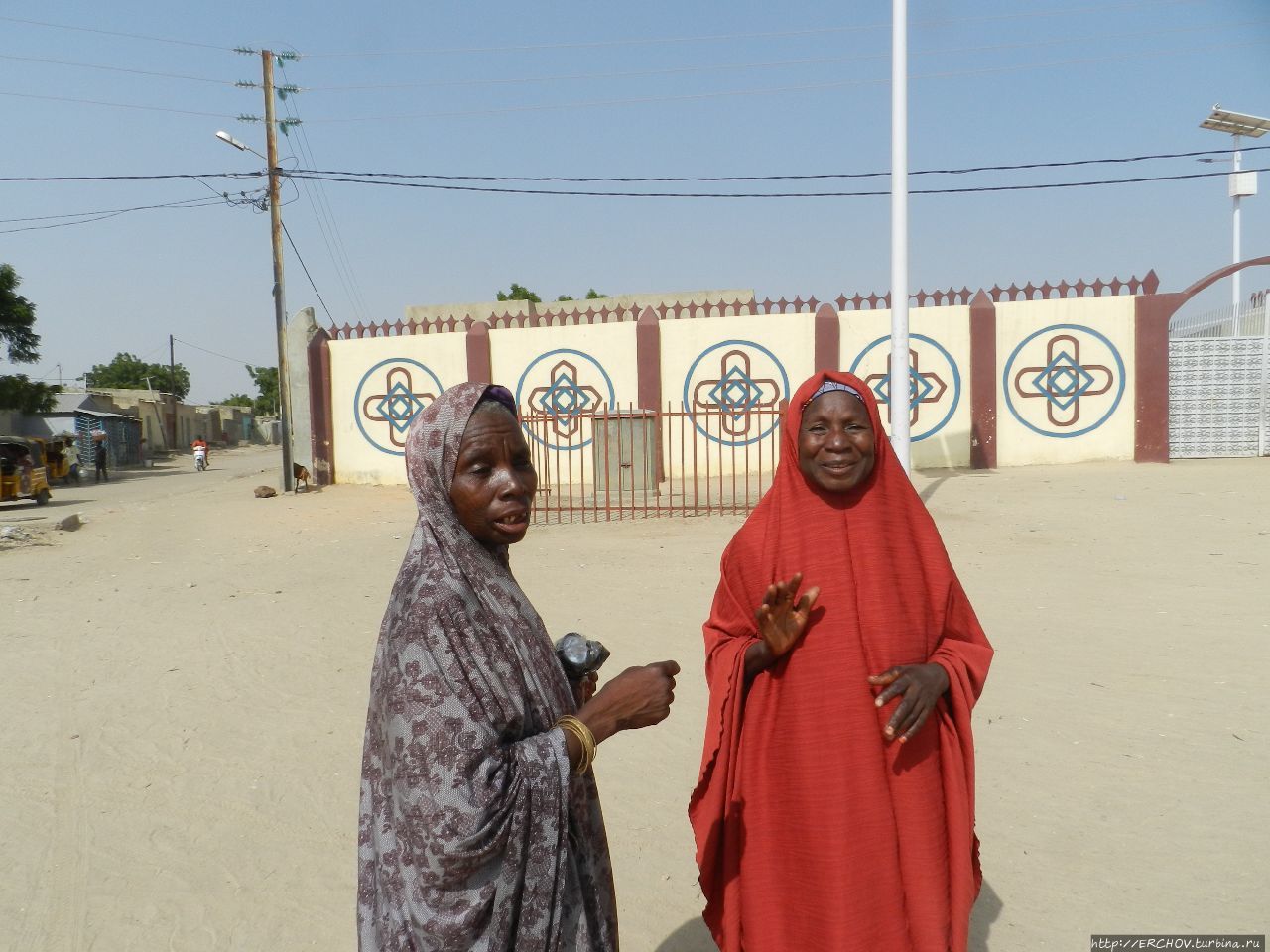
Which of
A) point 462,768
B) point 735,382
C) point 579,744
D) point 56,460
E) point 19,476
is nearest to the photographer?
point 462,768

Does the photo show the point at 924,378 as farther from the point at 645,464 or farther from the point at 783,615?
the point at 783,615

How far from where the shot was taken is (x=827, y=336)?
48.8ft

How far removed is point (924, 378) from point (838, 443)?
44.2 ft

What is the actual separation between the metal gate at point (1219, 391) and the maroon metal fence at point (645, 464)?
22.2ft

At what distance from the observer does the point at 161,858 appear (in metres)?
3.39

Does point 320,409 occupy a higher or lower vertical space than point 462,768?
higher

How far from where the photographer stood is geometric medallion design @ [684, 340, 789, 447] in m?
15.0

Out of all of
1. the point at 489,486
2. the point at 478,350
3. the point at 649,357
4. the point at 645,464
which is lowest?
the point at 645,464

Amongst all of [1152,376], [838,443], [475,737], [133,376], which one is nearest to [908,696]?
[838,443]

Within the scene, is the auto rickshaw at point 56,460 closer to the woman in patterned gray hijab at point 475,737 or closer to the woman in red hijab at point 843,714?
the woman in red hijab at point 843,714

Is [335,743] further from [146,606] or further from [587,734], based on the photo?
[146,606]

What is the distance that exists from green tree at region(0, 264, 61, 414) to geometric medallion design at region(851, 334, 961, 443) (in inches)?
849

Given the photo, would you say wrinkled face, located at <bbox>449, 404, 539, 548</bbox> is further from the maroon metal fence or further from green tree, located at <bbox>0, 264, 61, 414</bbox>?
green tree, located at <bbox>0, 264, 61, 414</bbox>

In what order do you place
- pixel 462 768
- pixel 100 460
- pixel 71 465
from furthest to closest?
1. pixel 100 460
2. pixel 71 465
3. pixel 462 768
